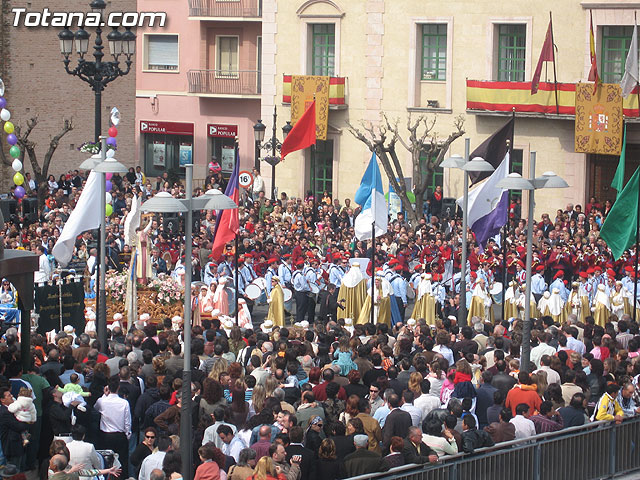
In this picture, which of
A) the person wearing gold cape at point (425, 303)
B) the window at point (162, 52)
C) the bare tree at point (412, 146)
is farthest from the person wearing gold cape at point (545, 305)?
the window at point (162, 52)

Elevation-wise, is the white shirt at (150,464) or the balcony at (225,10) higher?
the balcony at (225,10)

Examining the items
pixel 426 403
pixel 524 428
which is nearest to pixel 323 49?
pixel 426 403

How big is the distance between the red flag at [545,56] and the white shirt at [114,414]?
22.1 meters

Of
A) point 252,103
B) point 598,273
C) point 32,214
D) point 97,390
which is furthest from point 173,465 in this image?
point 252,103

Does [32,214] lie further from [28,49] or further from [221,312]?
[28,49]

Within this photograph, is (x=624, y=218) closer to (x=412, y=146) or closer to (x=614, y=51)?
(x=614, y=51)

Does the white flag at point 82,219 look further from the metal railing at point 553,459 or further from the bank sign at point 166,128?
the bank sign at point 166,128

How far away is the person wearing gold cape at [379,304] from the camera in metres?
23.6

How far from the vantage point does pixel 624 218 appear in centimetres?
2116

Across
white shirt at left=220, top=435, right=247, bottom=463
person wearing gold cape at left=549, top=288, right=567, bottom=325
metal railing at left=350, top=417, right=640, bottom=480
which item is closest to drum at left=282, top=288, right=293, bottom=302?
person wearing gold cape at left=549, top=288, right=567, bottom=325

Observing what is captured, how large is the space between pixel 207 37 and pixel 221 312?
896 inches

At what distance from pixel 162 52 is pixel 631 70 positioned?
62.9ft

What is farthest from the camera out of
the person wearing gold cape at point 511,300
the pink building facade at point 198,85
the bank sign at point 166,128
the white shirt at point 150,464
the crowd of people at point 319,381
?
the bank sign at point 166,128

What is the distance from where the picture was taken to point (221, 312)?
2341 cm
